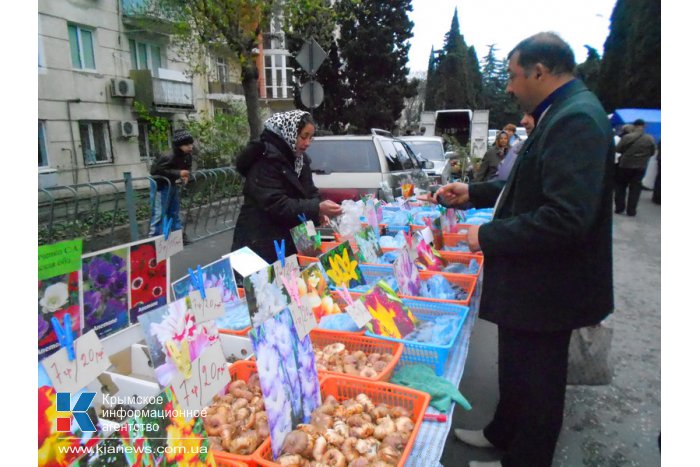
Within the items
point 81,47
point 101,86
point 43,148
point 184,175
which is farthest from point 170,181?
point 81,47

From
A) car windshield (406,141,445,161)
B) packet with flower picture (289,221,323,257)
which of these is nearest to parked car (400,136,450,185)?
car windshield (406,141,445,161)

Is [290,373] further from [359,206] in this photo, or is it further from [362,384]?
[359,206]

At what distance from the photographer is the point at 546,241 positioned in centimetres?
150

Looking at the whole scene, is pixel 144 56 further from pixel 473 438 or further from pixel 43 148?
pixel 473 438

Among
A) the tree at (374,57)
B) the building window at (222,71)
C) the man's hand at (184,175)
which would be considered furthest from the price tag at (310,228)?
the building window at (222,71)

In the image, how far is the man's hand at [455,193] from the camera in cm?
244

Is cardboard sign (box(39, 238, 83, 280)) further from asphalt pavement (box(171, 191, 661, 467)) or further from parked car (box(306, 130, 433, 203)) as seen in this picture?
parked car (box(306, 130, 433, 203))

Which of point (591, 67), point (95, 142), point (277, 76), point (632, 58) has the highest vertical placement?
point (591, 67)

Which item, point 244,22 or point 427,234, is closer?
point 427,234

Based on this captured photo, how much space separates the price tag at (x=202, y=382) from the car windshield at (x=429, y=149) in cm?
1011

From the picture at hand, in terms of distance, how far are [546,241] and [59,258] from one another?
5.04ft

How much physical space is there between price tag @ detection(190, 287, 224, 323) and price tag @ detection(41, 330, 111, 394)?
30 centimetres

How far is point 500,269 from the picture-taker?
5.68 ft

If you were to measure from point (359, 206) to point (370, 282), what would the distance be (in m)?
0.81
